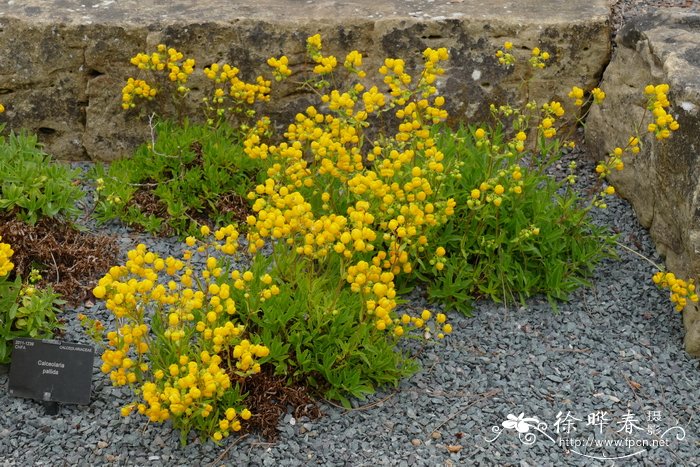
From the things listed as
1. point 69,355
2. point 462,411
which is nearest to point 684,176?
point 462,411

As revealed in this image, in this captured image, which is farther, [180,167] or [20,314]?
[180,167]

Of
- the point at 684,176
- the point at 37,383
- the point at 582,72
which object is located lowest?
the point at 37,383

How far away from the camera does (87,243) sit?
179 inches

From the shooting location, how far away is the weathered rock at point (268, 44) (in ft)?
17.6

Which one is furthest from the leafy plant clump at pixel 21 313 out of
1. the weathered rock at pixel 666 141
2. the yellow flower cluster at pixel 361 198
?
the weathered rock at pixel 666 141

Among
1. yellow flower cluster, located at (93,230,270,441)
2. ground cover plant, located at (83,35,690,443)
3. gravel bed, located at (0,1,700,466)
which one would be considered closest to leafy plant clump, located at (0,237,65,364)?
gravel bed, located at (0,1,700,466)

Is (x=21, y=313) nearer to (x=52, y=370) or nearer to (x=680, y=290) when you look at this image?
(x=52, y=370)

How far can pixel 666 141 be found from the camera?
176 inches

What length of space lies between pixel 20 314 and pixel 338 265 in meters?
1.53

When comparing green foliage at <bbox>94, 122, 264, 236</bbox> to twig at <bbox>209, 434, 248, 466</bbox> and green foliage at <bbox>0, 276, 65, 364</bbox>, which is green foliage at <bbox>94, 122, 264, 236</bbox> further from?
twig at <bbox>209, 434, 248, 466</bbox>

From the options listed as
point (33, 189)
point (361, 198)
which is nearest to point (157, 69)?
point (33, 189)

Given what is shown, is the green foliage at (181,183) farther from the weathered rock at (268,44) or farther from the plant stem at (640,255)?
the plant stem at (640,255)

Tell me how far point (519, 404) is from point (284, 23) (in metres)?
2.99

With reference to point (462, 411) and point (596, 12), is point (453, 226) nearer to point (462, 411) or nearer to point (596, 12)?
point (462, 411)
